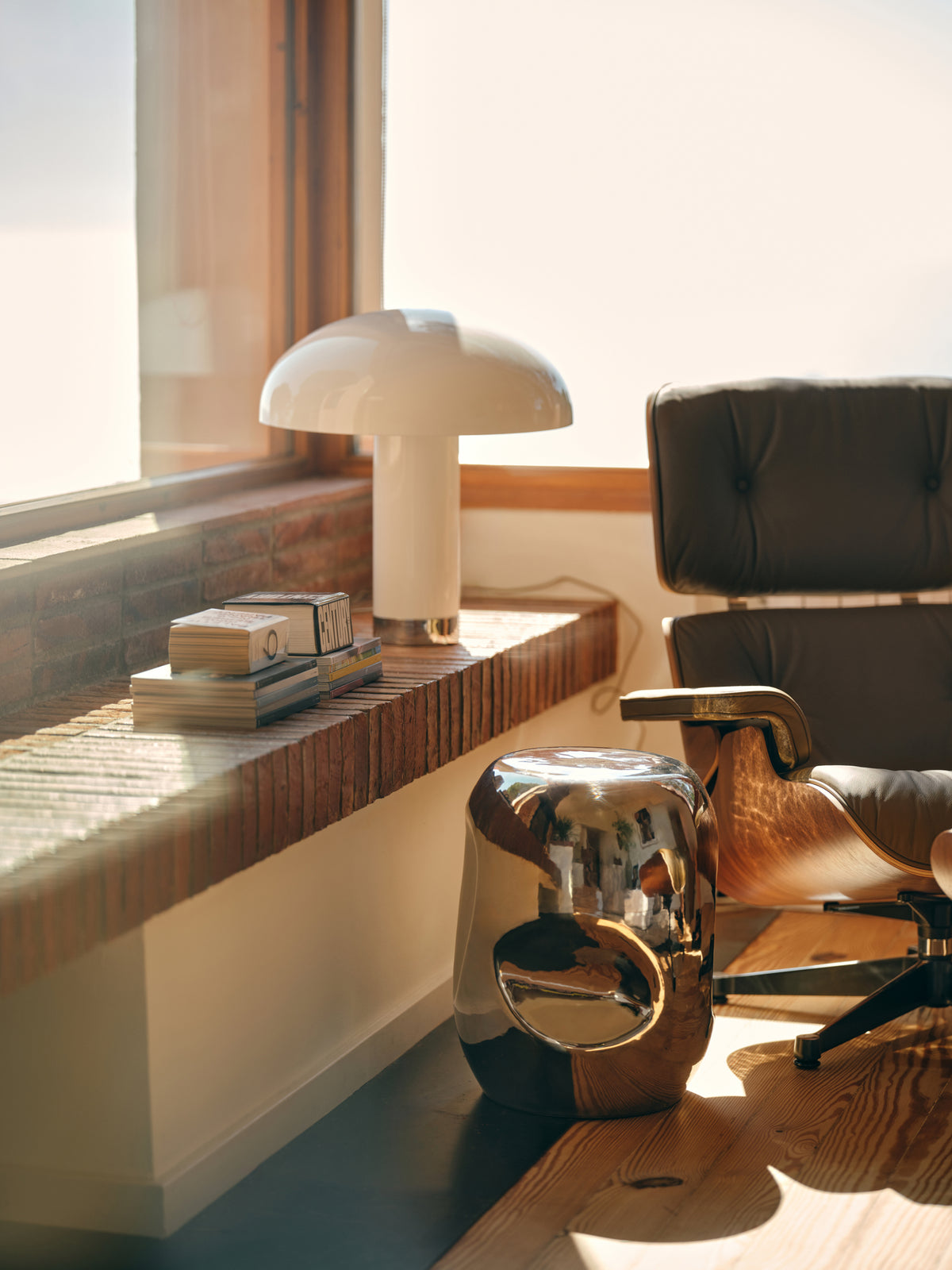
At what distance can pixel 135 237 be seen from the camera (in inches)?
92.7

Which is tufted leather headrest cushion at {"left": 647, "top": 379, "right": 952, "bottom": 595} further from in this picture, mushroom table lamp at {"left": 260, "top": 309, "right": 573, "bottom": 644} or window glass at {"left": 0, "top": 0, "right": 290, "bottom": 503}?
window glass at {"left": 0, "top": 0, "right": 290, "bottom": 503}

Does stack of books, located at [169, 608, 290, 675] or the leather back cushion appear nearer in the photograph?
stack of books, located at [169, 608, 290, 675]

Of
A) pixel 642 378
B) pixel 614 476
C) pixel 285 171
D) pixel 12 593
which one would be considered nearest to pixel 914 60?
pixel 642 378

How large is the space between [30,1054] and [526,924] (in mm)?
618

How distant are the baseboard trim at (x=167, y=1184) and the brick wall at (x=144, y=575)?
0.60 m

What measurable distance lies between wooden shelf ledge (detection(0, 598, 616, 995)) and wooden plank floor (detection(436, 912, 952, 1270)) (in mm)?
507

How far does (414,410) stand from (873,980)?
1147mm

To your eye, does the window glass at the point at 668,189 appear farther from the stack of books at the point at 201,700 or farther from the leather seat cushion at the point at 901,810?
the stack of books at the point at 201,700

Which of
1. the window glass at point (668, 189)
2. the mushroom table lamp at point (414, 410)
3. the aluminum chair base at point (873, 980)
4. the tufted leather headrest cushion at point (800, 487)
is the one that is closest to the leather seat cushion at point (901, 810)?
the aluminum chair base at point (873, 980)

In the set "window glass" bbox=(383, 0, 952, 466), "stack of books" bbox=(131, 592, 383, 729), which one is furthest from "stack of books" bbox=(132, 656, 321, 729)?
"window glass" bbox=(383, 0, 952, 466)

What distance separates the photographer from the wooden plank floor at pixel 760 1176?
1.55 meters

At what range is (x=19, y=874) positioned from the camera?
1.31 m

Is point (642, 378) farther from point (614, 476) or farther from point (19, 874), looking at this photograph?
point (19, 874)

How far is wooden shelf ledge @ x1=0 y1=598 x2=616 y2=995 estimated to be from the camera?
136cm
